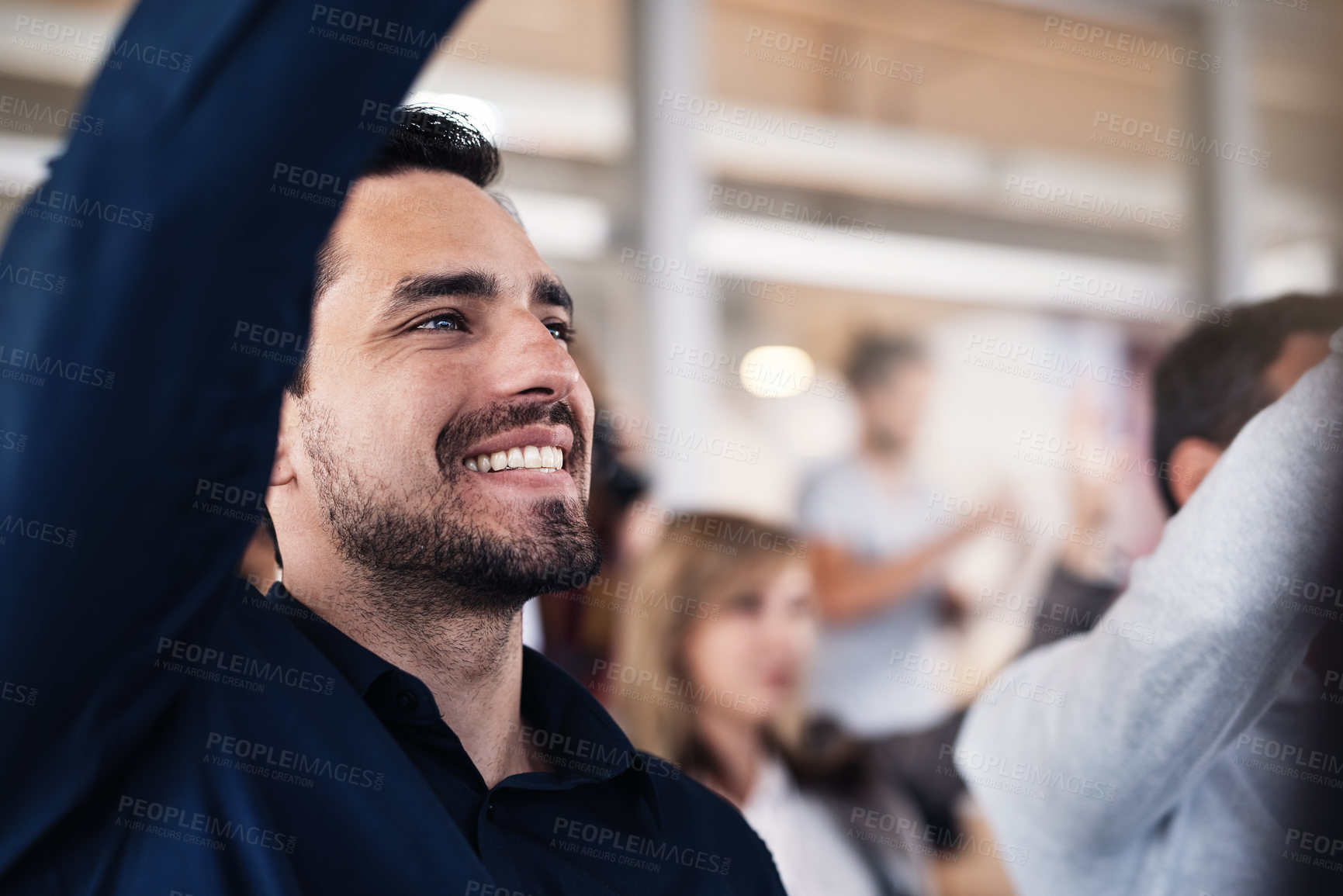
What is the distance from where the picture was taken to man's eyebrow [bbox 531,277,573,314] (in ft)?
2.60

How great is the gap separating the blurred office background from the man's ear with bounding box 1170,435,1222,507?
4.13 feet

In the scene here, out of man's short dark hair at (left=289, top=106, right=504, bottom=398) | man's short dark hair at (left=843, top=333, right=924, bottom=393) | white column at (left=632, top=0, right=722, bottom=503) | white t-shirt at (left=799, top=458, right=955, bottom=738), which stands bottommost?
white t-shirt at (left=799, top=458, right=955, bottom=738)

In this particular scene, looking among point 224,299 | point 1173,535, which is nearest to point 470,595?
point 224,299

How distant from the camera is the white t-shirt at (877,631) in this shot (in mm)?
2387

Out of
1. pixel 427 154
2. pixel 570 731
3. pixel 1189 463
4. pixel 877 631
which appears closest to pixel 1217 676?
pixel 1189 463

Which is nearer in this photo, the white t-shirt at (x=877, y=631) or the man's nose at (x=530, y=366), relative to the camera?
the man's nose at (x=530, y=366)

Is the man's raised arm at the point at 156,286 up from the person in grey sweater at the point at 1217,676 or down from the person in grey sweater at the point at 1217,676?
up

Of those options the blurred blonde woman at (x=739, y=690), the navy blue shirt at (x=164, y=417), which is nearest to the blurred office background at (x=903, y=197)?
the blurred blonde woman at (x=739, y=690)

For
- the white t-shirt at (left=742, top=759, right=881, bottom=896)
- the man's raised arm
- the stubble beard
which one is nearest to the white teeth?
the stubble beard

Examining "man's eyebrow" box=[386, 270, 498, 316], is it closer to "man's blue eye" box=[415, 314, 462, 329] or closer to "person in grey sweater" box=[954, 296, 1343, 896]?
"man's blue eye" box=[415, 314, 462, 329]

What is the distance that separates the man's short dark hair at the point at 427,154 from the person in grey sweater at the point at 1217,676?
627 mm

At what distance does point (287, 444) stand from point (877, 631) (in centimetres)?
198

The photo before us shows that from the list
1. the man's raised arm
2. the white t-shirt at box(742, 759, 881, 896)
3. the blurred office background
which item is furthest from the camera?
the blurred office background

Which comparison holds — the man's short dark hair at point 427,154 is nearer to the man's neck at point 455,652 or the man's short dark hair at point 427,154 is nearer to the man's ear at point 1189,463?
the man's neck at point 455,652
